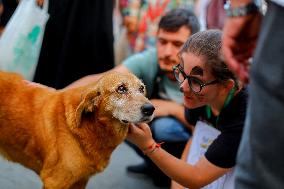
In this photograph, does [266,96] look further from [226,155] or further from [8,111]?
[8,111]

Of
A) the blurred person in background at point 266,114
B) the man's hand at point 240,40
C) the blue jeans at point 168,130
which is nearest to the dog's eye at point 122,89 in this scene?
the man's hand at point 240,40

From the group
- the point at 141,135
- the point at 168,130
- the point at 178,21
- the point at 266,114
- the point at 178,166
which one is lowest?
the point at 168,130

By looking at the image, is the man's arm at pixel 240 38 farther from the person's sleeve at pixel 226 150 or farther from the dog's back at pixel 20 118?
the dog's back at pixel 20 118

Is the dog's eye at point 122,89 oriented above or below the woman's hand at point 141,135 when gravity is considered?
above

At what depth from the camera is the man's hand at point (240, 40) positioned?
3.61 ft

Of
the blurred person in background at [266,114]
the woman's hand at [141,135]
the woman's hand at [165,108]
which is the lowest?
the woman's hand at [165,108]

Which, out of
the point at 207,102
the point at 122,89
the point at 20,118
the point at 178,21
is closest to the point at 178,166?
the point at 207,102

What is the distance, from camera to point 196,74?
1.85 m

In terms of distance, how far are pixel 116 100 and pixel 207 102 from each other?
43 centimetres

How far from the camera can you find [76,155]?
187 centimetres

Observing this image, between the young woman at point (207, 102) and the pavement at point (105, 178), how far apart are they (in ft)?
3.18

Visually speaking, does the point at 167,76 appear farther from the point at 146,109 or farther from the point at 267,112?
the point at 267,112

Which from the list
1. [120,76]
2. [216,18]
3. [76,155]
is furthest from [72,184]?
[216,18]

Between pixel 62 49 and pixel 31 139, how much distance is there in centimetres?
125
